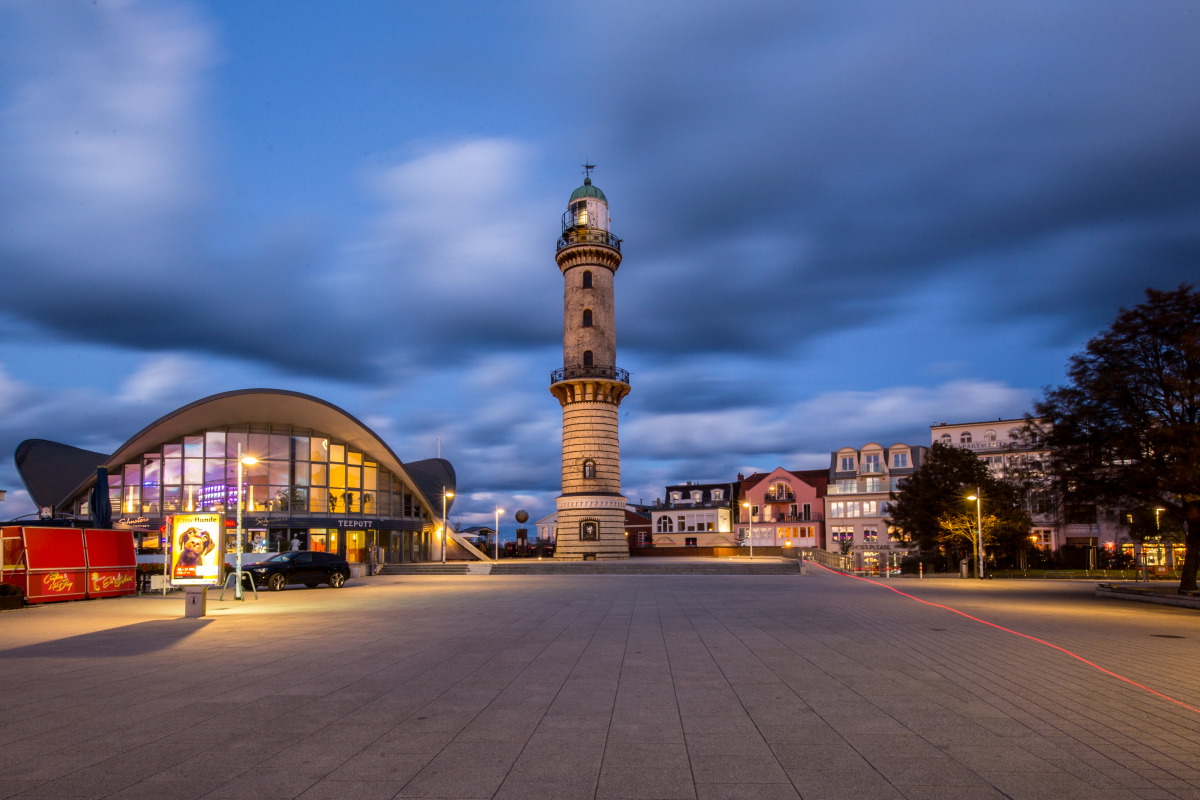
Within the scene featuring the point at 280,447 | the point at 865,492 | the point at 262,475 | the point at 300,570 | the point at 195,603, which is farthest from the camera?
the point at 865,492

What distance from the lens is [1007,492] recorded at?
49.6 metres

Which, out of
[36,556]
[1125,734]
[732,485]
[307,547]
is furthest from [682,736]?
[732,485]

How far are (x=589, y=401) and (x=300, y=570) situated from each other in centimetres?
2656

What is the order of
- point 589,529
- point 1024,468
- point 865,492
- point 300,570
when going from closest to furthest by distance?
point 300,570 < point 1024,468 < point 589,529 < point 865,492

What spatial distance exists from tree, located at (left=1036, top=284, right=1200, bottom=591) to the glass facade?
40.1 m

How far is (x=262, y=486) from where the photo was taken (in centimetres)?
4881

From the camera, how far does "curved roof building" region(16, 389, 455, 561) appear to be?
47438 millimetres

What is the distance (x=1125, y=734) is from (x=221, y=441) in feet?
163

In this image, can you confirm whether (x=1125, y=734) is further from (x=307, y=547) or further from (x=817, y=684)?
(x=307, y=547)

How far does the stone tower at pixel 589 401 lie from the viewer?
55.2 meters

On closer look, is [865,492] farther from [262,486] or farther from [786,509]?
[262,486]

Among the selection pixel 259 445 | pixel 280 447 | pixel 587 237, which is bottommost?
pixel 280 447

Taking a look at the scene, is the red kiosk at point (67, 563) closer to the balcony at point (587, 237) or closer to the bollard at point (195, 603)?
the bollard at point (195, 603)

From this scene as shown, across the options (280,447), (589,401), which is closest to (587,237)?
(589,401)
